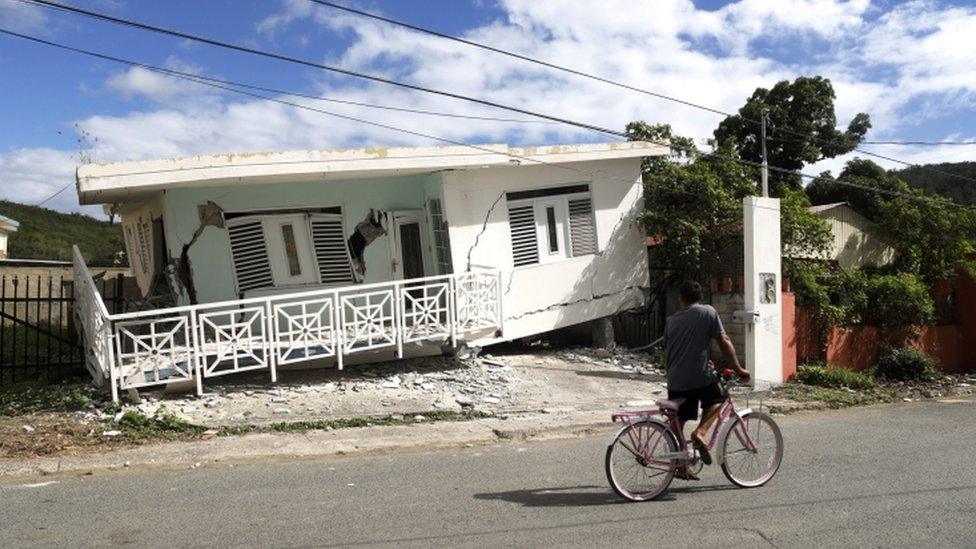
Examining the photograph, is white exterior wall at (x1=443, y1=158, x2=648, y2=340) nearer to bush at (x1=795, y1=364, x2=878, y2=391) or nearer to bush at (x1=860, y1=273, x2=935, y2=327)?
bush at (x1=795, y1=364, x2=878, y2=391)

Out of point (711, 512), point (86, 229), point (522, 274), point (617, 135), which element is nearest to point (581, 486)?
point (711, 512)

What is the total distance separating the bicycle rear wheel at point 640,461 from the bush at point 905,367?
10.5 metres

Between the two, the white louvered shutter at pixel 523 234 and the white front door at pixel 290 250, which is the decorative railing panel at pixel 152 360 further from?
the white louvered shutter at pixel 523 234

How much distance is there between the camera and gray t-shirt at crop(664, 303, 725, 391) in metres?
5.97

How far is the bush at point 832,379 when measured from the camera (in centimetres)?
1280

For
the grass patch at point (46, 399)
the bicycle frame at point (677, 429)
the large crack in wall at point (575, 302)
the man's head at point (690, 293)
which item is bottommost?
the grass patch at point (46, 399)

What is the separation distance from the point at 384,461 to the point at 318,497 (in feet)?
4.94

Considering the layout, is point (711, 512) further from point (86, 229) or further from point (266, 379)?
point (86, 229)

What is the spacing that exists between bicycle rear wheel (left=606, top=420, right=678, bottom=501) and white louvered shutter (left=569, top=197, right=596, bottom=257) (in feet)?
26.7

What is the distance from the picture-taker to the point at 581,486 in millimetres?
6414

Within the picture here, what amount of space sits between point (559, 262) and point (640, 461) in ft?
26.0

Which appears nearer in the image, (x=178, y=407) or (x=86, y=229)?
(x=178, y=407)

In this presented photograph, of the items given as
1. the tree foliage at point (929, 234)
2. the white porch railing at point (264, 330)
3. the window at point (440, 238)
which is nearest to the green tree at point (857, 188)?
the tree foliage at point (929, 234)

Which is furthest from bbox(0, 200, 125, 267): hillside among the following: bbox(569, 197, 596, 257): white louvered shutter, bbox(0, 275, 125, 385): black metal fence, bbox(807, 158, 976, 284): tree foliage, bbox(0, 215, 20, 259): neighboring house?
bbox(807, 158, 976, 284): tree foliage
